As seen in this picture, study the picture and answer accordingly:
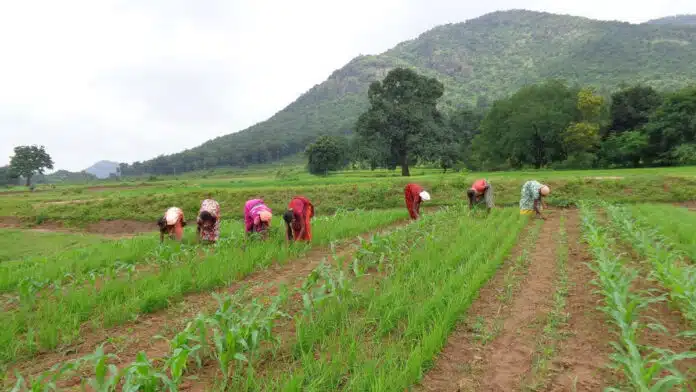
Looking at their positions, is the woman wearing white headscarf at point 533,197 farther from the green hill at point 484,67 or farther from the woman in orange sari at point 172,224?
the green hill at point 484,67

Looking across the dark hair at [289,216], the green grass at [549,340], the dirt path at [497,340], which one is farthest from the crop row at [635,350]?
the dark hair at [289,216]

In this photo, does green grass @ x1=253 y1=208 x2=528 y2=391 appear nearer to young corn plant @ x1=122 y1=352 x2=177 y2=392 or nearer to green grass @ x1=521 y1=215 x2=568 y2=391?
young corn plant @ x1=122 y1=352 x2=177 y2=392

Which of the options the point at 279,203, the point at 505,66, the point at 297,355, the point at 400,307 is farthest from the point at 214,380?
the point at 505,66

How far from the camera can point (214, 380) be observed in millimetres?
2986

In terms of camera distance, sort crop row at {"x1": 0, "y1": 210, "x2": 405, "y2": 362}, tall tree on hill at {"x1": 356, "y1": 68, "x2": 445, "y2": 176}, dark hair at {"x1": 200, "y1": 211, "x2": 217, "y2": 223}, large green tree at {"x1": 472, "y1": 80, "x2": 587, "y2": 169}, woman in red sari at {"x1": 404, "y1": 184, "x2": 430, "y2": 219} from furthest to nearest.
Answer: large green tree at {"x1": 472, "y1": 80, "x2": 587, "y2": 169} → tall tree on hill at {"x1": 356, "y1": 68, "x2": 445, "y2": 176} → woman in red sari at {"x1": 404, "y1": 184, "x2": 430, "y2": 219} → dark hair at {"x1": 200, "y1": 211, "x2": 217, "y2": 223} → crop row at {"x1": 0, "y1": 210, "x2": 405, "y2": 362}

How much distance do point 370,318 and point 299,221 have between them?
4.13 m

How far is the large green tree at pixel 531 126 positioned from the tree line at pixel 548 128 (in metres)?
0.08

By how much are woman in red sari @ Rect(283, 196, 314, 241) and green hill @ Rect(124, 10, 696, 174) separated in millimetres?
63140

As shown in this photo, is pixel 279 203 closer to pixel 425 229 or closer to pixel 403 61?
pixel 425 229

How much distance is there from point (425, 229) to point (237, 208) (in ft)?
39.4

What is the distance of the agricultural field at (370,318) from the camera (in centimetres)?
287

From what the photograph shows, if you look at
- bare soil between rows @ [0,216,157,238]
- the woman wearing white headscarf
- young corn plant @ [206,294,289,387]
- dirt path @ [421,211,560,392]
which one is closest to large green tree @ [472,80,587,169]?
the woman wearing white headscarf

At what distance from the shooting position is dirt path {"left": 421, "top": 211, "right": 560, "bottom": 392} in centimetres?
295

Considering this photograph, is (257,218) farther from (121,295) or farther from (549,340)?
(549,340)
